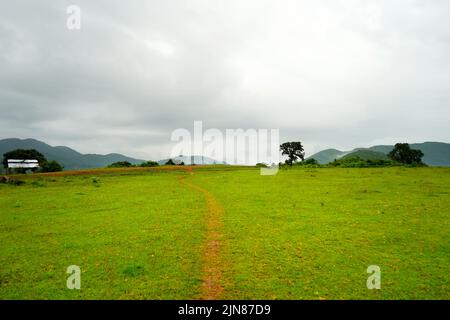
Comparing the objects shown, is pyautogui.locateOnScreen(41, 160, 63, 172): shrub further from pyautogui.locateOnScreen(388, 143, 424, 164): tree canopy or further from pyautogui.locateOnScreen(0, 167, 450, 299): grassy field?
pyautogui.locateOnScreen(388, 143, 424, 164): tree canopy

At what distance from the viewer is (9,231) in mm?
18719

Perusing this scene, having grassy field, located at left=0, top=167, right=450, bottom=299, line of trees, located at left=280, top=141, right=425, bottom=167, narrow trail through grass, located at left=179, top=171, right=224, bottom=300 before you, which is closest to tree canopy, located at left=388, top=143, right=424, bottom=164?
line of trees, located at left=280, top=141, right=425, bottom=167

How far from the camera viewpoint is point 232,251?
1327cm

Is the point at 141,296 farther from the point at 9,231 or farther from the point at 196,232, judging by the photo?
the point at 9,231

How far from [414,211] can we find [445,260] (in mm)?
11191

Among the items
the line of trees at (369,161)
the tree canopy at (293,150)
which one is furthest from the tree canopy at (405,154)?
the tree canopy at (293,150)

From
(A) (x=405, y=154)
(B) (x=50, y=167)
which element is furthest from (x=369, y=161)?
(B) (x=50, y=167)

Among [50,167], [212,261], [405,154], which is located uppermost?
[405,154]

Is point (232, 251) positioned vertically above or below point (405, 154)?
below

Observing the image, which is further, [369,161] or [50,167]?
[50,167]

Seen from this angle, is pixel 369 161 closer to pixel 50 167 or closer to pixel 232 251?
pixel 232 251

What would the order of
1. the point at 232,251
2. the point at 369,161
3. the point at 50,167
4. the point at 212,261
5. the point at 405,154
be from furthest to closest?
1. the point at 405,154
2. the point at 50,167
3. the point at 369,161
4. the point at 232,251
5. the point at 212,261

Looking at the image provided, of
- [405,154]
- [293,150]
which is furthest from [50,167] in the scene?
[405,154]

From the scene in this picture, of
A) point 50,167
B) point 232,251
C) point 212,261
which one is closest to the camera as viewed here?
point 212,261
